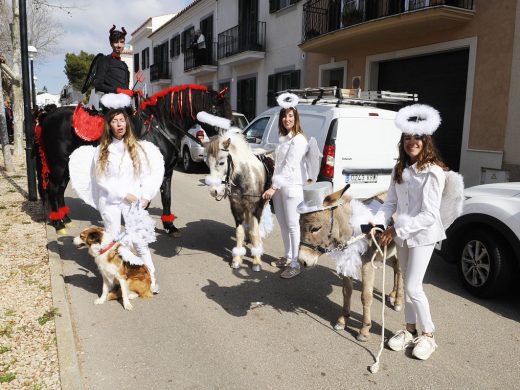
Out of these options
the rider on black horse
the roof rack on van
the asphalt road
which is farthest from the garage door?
the rider on black horse

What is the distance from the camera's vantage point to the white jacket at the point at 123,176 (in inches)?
169

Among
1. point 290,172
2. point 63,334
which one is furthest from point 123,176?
point 290,172

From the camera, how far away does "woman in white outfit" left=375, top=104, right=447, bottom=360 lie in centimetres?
318

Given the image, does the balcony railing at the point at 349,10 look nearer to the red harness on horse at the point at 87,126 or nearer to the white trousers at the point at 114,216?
the red harness on horse at the point at 87,126

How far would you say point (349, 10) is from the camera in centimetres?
1268

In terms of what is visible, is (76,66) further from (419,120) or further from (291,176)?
(419,120)

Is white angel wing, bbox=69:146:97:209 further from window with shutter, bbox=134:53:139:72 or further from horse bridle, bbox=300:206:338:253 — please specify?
window with shutter, bbox=134:53:139:72

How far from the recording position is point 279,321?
4109mm

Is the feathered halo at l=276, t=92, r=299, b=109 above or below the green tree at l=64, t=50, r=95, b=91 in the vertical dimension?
below

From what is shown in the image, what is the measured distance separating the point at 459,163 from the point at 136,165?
9077 mm

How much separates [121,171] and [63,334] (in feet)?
5.28

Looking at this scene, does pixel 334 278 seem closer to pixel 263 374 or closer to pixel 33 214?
pixel 263 374

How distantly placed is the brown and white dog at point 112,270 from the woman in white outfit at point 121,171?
0.22m

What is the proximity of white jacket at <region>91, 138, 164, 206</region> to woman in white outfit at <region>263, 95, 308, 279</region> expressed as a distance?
4.54 ft
